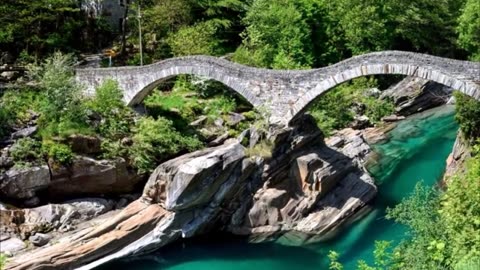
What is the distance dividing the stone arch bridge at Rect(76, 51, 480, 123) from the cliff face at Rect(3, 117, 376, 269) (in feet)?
5.31

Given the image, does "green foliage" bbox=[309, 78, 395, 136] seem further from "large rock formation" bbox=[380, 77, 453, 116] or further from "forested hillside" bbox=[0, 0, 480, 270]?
"large rock formation" bbox=[380, 77, 453, 116]

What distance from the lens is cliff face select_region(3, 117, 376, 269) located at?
18047mm

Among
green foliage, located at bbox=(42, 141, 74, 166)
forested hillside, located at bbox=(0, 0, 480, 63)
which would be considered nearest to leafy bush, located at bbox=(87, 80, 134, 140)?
green foliage, located at bbox=(42, 141, 74, 166)

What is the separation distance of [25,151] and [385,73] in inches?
518

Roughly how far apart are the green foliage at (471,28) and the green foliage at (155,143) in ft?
67.0

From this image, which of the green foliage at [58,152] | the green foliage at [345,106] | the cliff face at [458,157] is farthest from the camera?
the green foliage at [345,106]

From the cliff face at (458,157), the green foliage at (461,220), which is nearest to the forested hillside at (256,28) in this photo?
the cliff face at (458,157)

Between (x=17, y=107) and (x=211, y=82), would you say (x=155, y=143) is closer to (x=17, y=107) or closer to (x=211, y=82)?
(x=17, y=107)

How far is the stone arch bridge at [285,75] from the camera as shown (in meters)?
18.5

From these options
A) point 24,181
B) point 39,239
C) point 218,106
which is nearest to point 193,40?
point 218,106

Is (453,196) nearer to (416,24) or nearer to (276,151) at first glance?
(276,151)

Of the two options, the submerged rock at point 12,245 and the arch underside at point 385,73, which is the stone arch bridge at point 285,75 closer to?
the arch underside at point 385,73

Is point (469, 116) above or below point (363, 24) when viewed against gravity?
below

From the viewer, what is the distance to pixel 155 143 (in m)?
21.8
